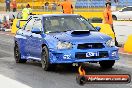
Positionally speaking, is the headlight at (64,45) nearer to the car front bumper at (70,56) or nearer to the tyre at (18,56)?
the car front bumper at (70,56)

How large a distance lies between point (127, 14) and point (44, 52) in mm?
31427

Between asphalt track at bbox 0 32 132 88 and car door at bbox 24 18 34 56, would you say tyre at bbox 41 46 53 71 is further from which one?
car door at bbox 24 18 34 56

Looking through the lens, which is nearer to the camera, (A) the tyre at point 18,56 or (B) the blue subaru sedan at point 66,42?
(B) the blue subaru sedan at point 66,42

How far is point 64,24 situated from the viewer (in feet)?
37.5

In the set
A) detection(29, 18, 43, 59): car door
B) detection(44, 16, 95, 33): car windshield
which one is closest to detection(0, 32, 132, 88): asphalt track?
detection(29, 18, 43, 59): car door

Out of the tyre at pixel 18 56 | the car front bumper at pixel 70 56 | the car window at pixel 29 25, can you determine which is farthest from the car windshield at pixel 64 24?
the tyre at pixel 18 56

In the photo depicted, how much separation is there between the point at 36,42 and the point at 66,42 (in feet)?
4.94

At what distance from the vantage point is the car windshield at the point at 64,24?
11293 mm

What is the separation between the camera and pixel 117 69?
11078 mm

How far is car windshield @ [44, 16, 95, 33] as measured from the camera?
1129 cm

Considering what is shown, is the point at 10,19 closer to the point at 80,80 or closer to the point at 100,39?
the point at 100,39

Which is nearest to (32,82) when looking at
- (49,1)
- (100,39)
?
(100,39)

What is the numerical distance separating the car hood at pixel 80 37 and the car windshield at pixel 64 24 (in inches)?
16.4

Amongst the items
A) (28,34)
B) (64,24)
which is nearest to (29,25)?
(28,34)
